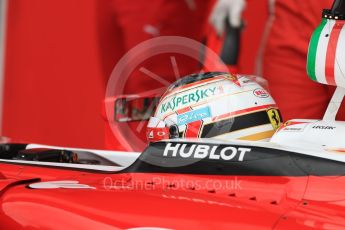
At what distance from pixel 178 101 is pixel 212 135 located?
17 centimetres

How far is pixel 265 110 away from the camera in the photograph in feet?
7.71

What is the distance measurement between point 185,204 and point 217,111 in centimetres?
49

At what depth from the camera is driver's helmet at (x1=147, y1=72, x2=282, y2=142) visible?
2297 millimetres

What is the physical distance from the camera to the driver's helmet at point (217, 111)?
2.30 m

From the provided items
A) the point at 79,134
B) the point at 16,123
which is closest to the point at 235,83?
the point at 79,134

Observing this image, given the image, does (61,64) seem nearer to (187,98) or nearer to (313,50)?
(187,98)

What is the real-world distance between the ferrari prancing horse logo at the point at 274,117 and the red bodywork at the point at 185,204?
371 millimetres

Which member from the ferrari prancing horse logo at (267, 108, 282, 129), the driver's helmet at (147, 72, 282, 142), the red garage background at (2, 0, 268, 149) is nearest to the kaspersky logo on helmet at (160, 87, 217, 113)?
the driver's helmet at (147, 72, 282, 142)

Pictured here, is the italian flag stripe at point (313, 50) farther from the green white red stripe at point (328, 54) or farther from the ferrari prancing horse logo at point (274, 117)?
the ferrari prancing horse logo at point (274, 117)

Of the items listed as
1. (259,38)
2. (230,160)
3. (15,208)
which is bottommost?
(15,208)

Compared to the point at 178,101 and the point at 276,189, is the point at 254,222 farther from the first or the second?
the point at 178,101

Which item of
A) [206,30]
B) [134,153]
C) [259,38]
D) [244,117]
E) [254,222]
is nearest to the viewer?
[254,222]

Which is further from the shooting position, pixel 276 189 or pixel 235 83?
pixel 235 83

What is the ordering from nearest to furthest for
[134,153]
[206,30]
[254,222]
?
[254,222]
[134,153]
[206,30]
